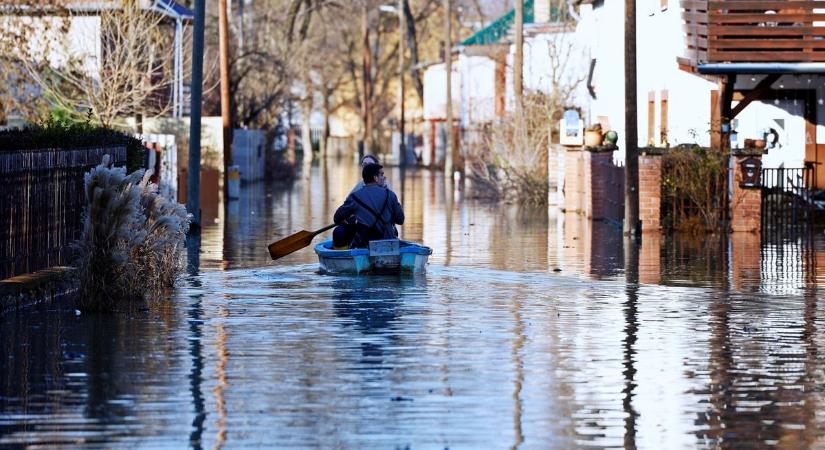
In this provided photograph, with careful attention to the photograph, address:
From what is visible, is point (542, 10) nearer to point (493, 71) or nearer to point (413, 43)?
point (493, 71)

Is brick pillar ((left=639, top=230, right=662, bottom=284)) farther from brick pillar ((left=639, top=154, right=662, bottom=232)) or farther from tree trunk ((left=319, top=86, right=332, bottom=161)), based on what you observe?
tree trunk ((left=319, top=86, right=332, bottom=161))

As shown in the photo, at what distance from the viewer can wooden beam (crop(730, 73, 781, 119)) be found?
3086 centimetres

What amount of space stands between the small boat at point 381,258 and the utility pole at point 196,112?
984cm

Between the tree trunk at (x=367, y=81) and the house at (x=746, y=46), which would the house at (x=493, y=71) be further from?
the house at (x=746, y=46)

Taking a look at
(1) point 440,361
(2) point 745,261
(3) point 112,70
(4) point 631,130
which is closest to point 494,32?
(3) point 112,70

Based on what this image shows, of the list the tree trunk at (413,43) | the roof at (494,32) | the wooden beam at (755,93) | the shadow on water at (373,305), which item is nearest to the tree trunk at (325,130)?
the tree trunk at (413,43)

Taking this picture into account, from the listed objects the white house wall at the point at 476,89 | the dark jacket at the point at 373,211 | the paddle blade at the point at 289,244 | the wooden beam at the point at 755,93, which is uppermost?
the white house wall at the point at 476,89

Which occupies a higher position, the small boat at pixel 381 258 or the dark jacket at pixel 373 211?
the dark jacket at pixel 373 211

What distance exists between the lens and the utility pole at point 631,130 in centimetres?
2831

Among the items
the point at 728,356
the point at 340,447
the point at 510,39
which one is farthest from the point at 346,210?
the point at 510,39

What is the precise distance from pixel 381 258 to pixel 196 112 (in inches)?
425

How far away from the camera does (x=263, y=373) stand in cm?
1209

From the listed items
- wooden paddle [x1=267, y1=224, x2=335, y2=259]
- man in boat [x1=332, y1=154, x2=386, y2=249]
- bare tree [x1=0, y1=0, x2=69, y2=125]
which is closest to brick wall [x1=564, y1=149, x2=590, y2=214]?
bare tree [x1=0, y1=0, x2=69, y2=125]

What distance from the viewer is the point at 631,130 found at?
28484 millimetres
